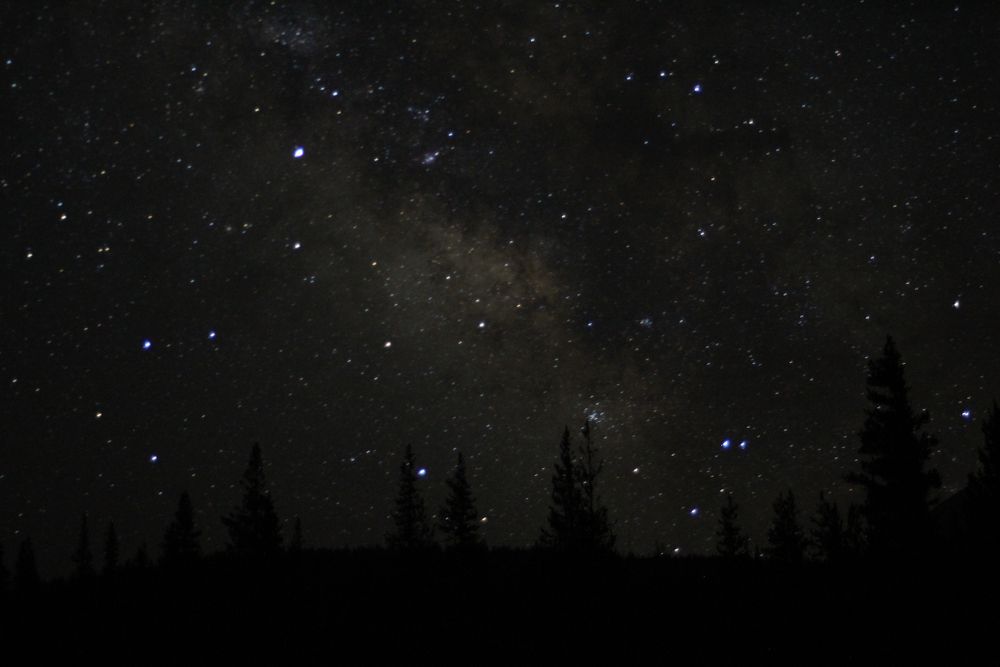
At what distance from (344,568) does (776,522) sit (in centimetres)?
2510

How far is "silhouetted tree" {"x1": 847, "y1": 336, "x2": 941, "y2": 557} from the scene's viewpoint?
1112 inches

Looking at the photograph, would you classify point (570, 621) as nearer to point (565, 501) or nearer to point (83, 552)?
point (565, 501)

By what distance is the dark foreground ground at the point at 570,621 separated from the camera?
36.3ft

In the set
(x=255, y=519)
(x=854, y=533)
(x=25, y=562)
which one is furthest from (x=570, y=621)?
(x=25, y=562)

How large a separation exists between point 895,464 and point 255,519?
34.1m

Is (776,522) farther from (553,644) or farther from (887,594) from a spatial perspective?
(553,644)

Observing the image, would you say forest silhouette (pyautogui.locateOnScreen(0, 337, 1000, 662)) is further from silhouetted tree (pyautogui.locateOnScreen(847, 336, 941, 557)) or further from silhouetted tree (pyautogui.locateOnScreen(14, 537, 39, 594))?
silhouetted tree (pyautogui.locateOnScreen(14, 537, 39, 594))

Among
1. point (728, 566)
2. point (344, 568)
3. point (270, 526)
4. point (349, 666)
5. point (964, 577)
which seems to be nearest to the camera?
point (349, 666)

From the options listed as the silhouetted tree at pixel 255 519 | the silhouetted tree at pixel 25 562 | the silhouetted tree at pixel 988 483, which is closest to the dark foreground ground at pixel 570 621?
the silhouetted tree at pixel 988 483

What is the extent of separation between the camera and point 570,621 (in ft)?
43.3

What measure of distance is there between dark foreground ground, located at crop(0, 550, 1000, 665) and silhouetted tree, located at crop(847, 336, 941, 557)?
13175 millimetres

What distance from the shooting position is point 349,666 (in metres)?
11.3

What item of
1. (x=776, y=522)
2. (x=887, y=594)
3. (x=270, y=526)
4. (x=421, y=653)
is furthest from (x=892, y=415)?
(x=270, y=526)

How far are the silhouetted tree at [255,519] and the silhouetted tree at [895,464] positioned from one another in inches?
1116
